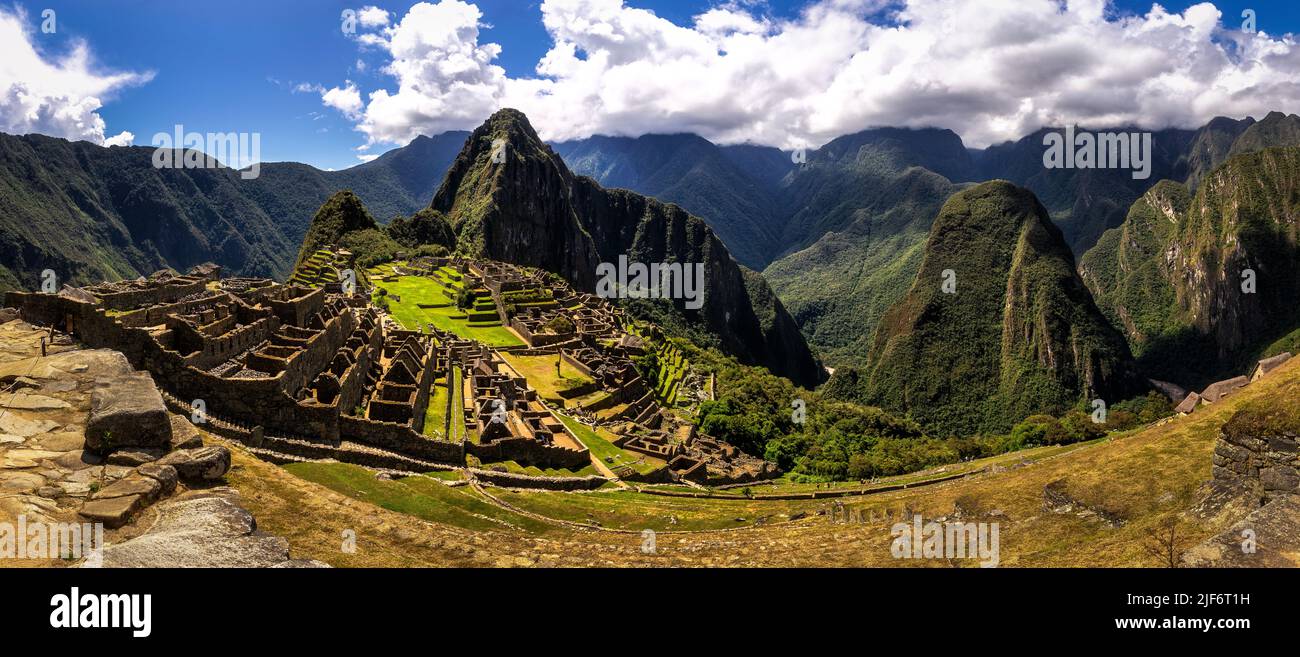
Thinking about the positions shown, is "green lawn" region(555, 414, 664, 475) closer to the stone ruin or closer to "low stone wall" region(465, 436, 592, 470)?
the stone ruin

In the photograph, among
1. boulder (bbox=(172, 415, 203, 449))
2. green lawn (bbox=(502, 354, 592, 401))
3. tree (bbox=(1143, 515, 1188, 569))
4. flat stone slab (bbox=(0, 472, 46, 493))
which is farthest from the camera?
green lawn (bbox=(502, 354, 592, 401))

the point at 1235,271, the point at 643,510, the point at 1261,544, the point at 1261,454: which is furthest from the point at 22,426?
the point at 1235,271

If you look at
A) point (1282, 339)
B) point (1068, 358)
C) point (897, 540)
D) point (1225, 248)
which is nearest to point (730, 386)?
point (897, 540)

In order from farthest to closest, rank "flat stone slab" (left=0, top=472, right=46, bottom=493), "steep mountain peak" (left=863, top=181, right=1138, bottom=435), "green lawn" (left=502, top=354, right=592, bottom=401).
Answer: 1. "steep mountain peak" (left=863, top=181, right=1138, bottom=435)
2. "green lawn" (left=502, top=354, right=592, bottom=401)
3. "flat stone slab" (left=0, top=472, right=46, bottom=493)

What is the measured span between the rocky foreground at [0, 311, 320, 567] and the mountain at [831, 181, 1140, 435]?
140 m

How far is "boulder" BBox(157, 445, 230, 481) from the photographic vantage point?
1140 centimetres

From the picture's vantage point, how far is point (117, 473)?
34.8ft

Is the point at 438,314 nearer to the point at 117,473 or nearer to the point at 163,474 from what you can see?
the point at 117,473

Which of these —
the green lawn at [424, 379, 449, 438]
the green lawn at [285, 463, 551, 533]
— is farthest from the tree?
the green lawn at [424, 379, 449, 438]

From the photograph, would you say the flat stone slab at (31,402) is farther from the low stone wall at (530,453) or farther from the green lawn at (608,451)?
the green lawn at (608,451)

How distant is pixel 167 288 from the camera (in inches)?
1543

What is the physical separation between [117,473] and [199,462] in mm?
1204
